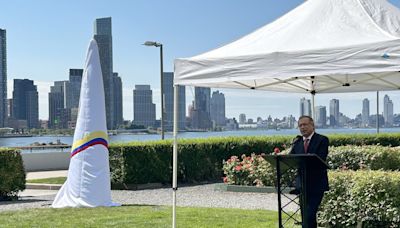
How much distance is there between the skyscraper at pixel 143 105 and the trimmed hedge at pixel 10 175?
33.2 meters

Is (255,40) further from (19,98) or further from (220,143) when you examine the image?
(19,98)

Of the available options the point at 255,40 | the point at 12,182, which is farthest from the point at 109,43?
the point at 255,40

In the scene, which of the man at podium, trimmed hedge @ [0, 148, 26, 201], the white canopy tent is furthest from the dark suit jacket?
trimmed hedge @ [0, 148, 26, 201]

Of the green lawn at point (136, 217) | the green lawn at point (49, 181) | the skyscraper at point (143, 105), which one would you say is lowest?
the green lawn at point (49, 181)

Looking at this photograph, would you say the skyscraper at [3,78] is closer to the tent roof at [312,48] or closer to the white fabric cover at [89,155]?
the white fabric cover at [89,155]

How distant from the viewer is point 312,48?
757cm

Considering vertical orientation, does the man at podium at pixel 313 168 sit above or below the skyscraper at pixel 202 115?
below

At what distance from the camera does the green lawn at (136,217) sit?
33.8ft

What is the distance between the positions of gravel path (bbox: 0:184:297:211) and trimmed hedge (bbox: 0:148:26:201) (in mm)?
380

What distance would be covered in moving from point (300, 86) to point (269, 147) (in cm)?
797

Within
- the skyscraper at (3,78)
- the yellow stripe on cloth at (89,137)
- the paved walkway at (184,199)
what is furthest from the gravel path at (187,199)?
the skyscraper at (3,78)

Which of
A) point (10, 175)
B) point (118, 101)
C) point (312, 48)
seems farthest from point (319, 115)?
point (118, 101)

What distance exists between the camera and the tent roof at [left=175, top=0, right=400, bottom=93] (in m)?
7.18

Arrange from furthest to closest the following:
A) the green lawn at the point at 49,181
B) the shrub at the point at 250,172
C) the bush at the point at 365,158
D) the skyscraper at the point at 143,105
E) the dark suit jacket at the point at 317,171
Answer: the skyscraper at the point at 143,105 → the green lawn at the point at 49,181 → the shrub at the point at 250,172 → the bush at the point at 365,158 → the dark suit jacket at the point at 317,171
